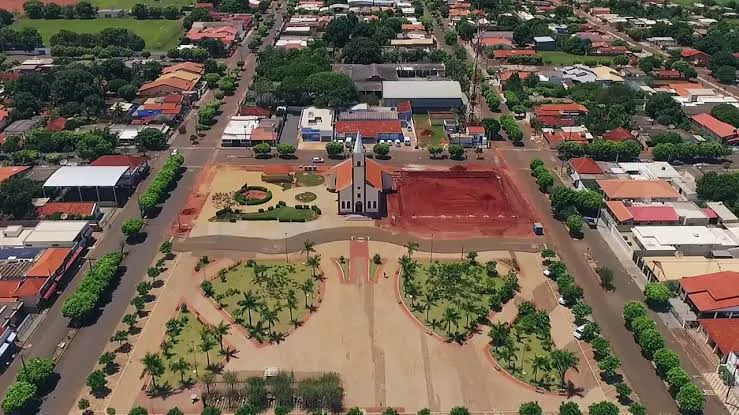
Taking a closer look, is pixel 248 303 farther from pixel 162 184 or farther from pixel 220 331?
pixel 162 184

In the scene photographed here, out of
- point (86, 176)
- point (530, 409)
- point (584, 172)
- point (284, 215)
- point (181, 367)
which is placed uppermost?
point (86, 176)

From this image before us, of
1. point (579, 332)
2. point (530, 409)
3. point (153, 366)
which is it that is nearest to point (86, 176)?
point (153, 366)

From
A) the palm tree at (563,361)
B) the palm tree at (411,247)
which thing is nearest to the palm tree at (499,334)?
the palm tree at (563,361)

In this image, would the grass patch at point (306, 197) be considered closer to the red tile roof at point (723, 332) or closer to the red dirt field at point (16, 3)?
the red tile roof at point (723, 332)

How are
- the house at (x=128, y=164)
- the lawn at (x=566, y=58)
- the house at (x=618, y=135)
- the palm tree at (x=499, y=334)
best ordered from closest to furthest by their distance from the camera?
1. the palm tree at (x=499, y=334)
2. the house at (x=128, y=164)
3. the house at (x=618, y=135)
4. the lawn at (x=566, y=58)

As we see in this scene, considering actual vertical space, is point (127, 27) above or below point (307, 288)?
above

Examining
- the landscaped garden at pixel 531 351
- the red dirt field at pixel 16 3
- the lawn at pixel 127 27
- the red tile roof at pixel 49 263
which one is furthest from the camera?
the red dirt field at pixel 16 3

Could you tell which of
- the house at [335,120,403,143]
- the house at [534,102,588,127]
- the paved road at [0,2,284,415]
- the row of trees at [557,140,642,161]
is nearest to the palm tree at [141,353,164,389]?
the paved road at [0,2,284,415]
